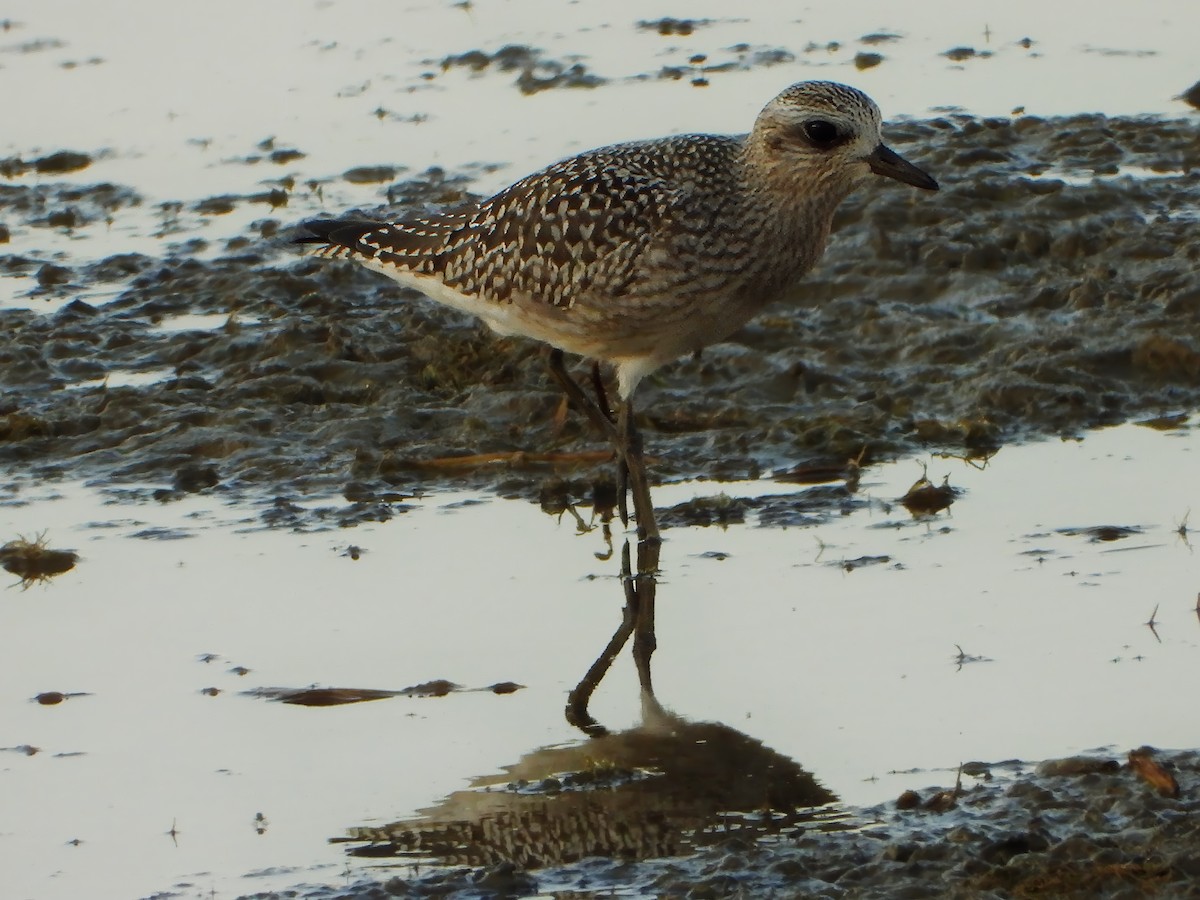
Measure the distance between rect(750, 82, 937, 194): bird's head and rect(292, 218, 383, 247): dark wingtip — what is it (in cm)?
199

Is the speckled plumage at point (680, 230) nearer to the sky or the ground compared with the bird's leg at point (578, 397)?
nearer to the sky

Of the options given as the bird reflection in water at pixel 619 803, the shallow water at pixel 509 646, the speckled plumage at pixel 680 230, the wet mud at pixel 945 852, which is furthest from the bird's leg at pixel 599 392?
the wet mud at pixel 945 852

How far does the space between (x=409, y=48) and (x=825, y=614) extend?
9.40m

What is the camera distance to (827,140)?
8508mm

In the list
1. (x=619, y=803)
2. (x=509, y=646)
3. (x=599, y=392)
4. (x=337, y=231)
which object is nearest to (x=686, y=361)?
(x=599, y=392)

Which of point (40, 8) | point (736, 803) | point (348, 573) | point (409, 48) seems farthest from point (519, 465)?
point (40, 8)

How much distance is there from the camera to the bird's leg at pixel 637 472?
8.36 m

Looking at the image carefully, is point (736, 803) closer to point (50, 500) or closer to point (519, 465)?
point (519, 465)

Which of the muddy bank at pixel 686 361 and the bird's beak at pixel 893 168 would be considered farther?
the muddy bank at pixel 686 361

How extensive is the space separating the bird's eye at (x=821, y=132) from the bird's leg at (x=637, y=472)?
1.24 meters

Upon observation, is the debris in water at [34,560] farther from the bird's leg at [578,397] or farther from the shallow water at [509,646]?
the bird's leg at [578,397]

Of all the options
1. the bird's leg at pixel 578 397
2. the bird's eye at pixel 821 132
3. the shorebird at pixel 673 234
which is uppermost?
the bird's eye at pixel 821 132

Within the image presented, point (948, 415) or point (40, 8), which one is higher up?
point (40, 8)

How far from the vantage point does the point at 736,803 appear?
6168mm
